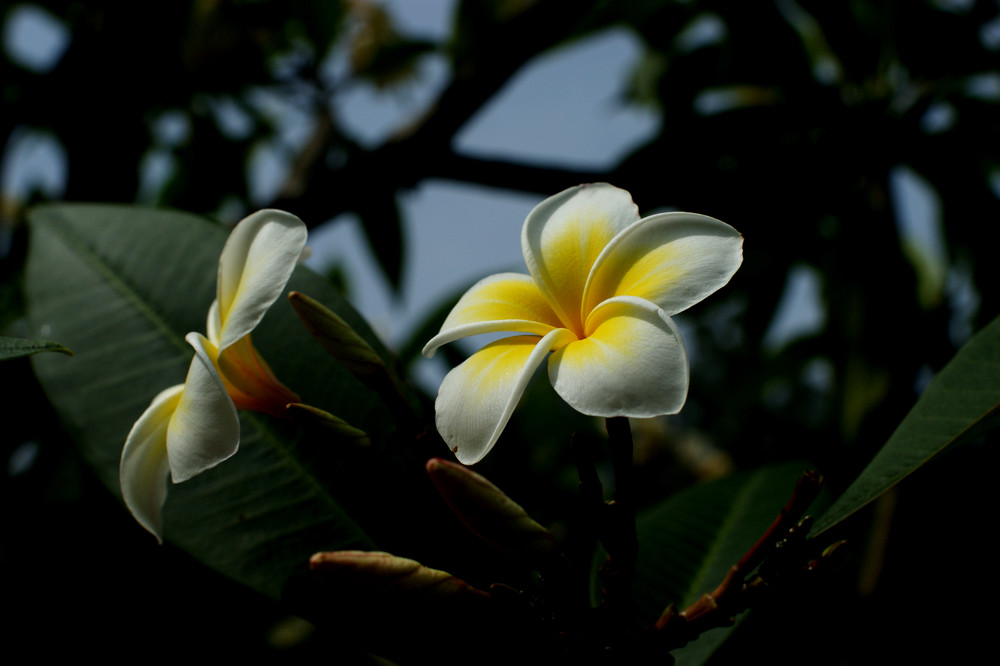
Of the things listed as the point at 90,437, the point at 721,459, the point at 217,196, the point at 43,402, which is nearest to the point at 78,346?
the point at 90,437

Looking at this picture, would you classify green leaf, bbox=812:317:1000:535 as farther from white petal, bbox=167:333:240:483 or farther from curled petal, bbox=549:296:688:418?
white petal, bbox=167:333:240:483

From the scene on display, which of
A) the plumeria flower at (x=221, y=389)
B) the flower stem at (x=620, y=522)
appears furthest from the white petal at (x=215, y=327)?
the flower stem at (x=620, y=522)

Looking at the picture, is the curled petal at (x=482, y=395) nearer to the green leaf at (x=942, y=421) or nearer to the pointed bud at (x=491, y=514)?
the pointed bud at (x=491, y=514)

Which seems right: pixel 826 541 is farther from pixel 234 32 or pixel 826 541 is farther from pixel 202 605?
pixel 234 32

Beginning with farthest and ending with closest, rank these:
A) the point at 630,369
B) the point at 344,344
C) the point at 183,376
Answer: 1. the point at 183,376
2. the point at 344,344
3. the point at 630,369

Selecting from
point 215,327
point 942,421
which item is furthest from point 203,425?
point 942,421

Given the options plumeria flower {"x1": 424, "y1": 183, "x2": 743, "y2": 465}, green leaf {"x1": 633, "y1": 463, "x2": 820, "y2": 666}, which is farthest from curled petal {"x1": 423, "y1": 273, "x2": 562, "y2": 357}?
green leaf {"x1": 633, "y1": 463, "x2": 820, "y2": 666}

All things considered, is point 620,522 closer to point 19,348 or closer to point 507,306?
point 507,306
